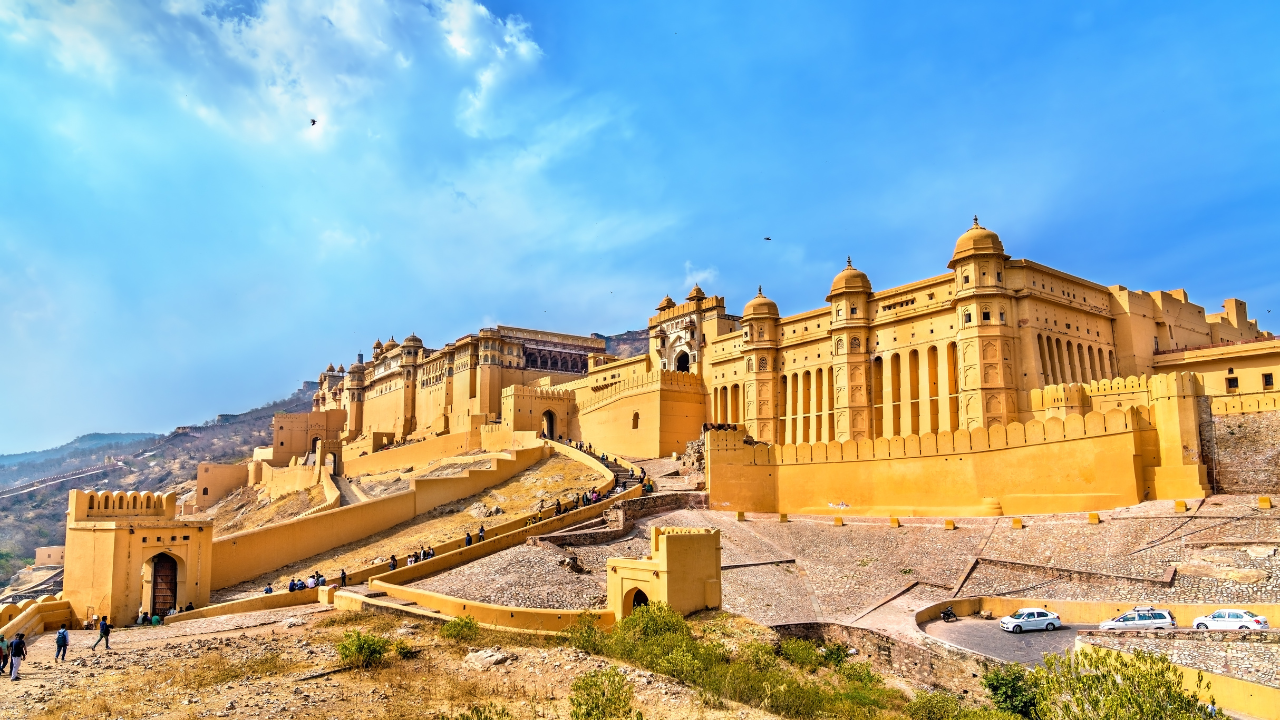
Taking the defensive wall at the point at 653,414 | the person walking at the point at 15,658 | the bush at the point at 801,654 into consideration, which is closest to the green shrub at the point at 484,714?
the bush at the point at 801,654

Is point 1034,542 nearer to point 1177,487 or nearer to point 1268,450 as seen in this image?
point 1177,487

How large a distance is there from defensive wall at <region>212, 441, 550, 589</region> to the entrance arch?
133 cm

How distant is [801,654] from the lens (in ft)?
66.4

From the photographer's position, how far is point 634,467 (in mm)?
45562

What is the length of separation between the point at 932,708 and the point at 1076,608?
6842 mm

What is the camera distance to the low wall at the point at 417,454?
56219mm

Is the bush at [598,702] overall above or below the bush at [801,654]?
above

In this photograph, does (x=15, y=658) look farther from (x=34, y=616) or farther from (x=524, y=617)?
(x=524, y=617)

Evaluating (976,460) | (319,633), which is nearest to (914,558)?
(976,460)

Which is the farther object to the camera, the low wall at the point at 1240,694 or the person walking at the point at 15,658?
the person walking at the point at 15,658

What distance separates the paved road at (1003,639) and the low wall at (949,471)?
8764 millimetres

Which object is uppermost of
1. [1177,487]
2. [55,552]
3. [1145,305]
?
[1145,305]

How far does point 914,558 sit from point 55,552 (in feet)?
232

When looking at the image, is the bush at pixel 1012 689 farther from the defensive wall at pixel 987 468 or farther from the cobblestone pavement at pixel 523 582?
the defensive wall at pixel 987 468
